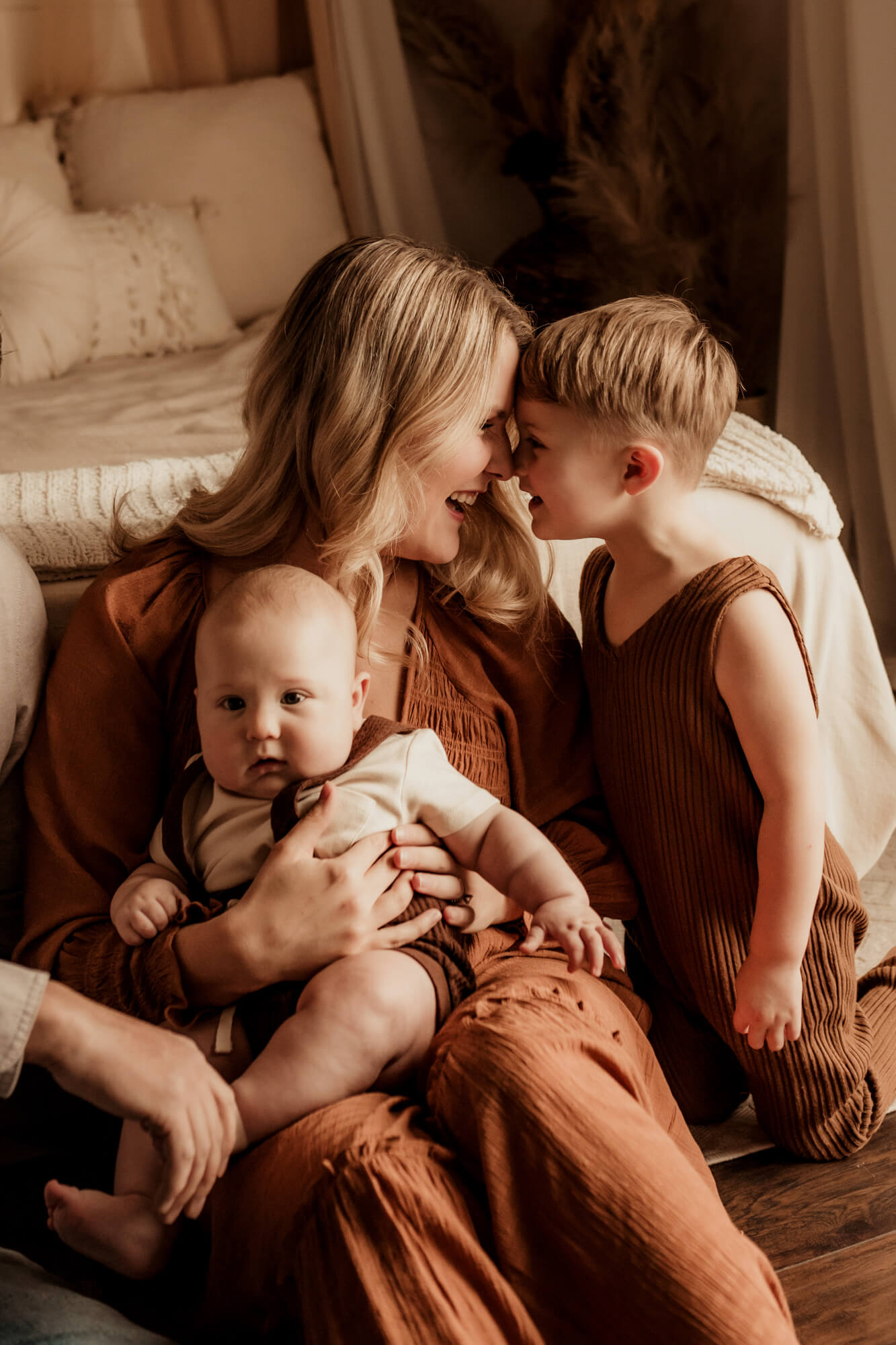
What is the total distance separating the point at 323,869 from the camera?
0.99m


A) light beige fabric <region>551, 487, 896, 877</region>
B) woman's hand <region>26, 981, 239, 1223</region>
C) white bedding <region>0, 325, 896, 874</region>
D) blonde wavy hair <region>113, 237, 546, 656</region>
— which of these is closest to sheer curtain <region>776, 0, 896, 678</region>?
white bedding <region>0, 325, 896, 874</region>

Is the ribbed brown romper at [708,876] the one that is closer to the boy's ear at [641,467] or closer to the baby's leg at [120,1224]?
the boy's ear at [641,467]

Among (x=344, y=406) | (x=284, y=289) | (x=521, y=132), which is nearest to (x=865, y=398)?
(x=521, y=132)

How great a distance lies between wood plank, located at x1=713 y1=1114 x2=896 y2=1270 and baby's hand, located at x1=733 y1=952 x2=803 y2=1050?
0.68 feet

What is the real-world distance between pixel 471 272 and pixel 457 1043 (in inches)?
30.7

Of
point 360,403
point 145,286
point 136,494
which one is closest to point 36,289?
point 145,286

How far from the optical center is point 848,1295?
3.57 feet

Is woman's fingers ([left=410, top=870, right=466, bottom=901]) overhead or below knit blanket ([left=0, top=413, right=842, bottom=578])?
below

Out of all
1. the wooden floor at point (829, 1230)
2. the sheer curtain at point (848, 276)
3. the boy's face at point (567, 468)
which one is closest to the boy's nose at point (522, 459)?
the boy's face at point (567, 468)

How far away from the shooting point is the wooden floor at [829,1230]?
107 centimetres

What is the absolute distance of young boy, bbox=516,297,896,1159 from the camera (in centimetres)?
110

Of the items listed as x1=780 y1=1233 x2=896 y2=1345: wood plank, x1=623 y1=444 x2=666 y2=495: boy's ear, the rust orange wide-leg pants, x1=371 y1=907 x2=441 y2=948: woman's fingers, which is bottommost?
x1=780 y1=1233 x2=896 y2=1345: wood plank

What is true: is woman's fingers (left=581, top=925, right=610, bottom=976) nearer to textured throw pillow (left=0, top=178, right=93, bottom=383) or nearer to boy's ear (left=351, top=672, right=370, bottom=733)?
boy's ear (left=351, top=672, right=370, bottom=733)

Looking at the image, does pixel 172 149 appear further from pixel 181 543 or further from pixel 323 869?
pixel 323 869
